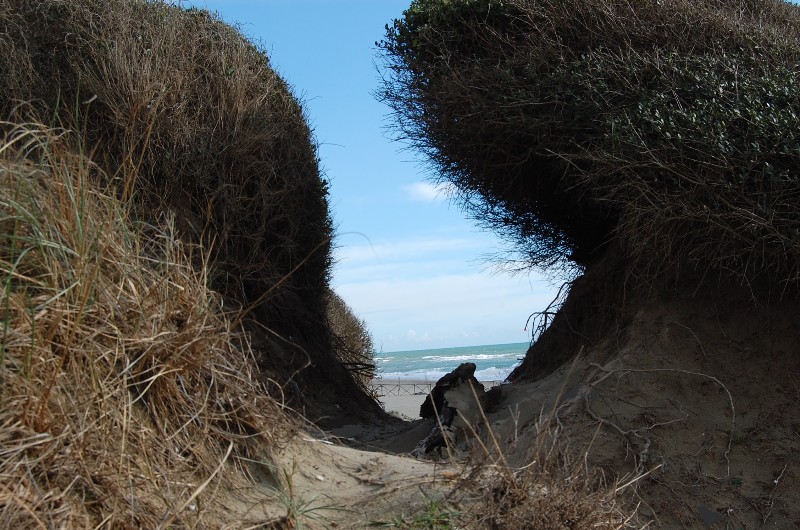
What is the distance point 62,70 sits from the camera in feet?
24.6

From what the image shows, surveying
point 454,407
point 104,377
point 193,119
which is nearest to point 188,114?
point 193,119

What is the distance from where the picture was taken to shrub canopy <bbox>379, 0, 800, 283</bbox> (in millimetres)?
6324

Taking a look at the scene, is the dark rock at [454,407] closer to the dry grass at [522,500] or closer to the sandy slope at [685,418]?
the sandy slope at [685,418]

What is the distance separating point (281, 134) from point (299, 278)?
185cm

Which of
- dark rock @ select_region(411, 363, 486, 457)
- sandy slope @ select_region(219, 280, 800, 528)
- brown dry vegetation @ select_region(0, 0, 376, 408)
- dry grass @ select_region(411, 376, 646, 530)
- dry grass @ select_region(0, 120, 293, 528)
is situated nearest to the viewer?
dry grass @ select_region(0, 120, 293, 528)

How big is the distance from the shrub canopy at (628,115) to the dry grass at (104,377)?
4026mm

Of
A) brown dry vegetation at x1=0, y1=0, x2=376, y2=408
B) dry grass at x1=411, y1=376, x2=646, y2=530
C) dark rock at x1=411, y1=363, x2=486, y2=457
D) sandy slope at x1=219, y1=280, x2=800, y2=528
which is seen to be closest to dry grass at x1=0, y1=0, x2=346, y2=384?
brown dry vegetation at x1=0, y1=0, x2=376, y2=408

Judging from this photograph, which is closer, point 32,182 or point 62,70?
point 32,182

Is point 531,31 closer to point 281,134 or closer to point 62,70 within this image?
point 281,134

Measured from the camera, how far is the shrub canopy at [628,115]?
20.7 ft

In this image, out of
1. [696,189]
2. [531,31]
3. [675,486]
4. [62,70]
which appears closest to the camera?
[675,486]

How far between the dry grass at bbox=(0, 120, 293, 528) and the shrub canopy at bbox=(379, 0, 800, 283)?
4.03 m

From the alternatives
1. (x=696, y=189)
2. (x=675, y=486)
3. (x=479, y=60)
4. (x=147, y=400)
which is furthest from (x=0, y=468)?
(x=479, y=60)

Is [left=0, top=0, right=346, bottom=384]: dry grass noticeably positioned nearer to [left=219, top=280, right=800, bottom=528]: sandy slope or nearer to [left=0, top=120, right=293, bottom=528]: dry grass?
[left=219, top=280, right=800, bottom=528]: sandy slope
